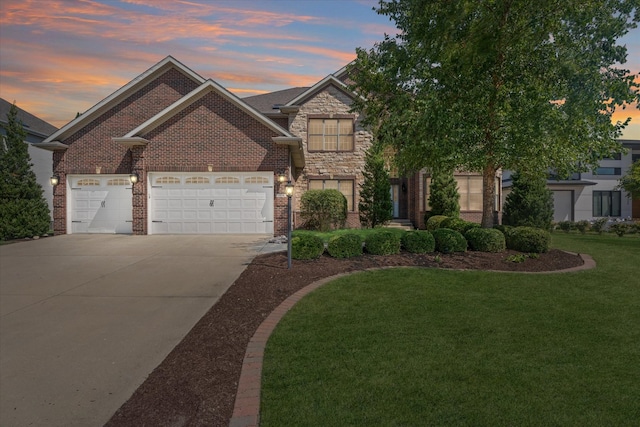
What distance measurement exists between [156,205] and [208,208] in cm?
226

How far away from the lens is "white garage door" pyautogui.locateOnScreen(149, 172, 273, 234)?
15.9 metres

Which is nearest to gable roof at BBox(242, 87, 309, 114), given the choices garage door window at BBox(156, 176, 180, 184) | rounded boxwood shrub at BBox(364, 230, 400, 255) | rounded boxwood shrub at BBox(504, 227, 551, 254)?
garage door window at BBox(156, 176, 180, 184)

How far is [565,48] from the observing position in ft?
32.2

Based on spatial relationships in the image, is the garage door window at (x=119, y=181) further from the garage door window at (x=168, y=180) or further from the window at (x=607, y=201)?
the window at (x=607, y=201)

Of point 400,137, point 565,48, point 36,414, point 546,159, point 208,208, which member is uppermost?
point 565,48

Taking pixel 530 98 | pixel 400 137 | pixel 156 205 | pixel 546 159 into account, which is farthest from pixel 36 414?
pixel 156 205

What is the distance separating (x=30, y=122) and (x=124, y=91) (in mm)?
12785

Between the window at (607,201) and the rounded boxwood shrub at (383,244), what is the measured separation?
101 feet

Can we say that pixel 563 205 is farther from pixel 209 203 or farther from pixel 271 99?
pixel 209 203

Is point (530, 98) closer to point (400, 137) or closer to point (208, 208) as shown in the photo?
point (400, 137)

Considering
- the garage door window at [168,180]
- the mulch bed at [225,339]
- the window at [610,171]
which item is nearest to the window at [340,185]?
the garage door window at [168,180]

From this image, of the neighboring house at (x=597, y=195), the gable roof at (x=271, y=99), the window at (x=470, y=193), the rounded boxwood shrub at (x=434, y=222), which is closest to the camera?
→ the rounded boxwood shrub at (x=434, y=222)

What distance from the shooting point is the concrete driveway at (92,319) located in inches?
142

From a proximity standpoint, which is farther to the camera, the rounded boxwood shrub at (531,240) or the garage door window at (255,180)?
the garage door window at (255,180)
